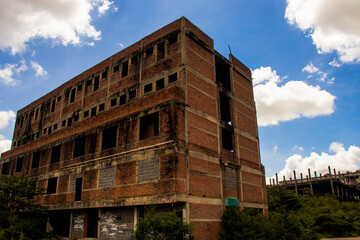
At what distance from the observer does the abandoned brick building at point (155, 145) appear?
706 inches

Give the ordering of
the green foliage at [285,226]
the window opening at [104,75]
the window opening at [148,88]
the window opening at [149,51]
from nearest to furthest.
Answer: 1. the green foliage at [285,226]
2. the window opening at [148,88]
3. the window opening at [149,51]
4. the window opening at [104,75]

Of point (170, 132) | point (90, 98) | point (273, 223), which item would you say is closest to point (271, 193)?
point (273, 223)

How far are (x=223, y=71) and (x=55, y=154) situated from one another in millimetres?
18089

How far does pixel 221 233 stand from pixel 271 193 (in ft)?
56.4

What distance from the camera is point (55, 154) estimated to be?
27.5 meters

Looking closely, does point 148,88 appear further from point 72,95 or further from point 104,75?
point 72,95

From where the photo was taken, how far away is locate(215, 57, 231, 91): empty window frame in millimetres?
25844

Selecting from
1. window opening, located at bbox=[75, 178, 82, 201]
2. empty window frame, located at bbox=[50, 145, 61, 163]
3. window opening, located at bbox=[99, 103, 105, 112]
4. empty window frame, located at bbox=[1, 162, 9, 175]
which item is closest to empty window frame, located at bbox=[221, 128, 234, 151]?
window opening, located at bbox=[99, 103, 105, 112]

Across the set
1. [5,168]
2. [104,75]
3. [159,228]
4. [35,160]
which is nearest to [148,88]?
[104,75]

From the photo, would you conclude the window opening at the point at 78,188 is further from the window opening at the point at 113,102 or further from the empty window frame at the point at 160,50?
the empty window frame at the point at 160,50

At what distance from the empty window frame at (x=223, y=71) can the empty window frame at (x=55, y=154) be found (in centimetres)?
1664

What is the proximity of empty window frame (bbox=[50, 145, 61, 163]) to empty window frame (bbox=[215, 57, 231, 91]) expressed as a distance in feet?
54.6

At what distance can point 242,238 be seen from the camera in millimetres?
17125

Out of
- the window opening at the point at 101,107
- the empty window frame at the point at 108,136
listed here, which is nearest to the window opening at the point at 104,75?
the window opening at the point at 101,107
